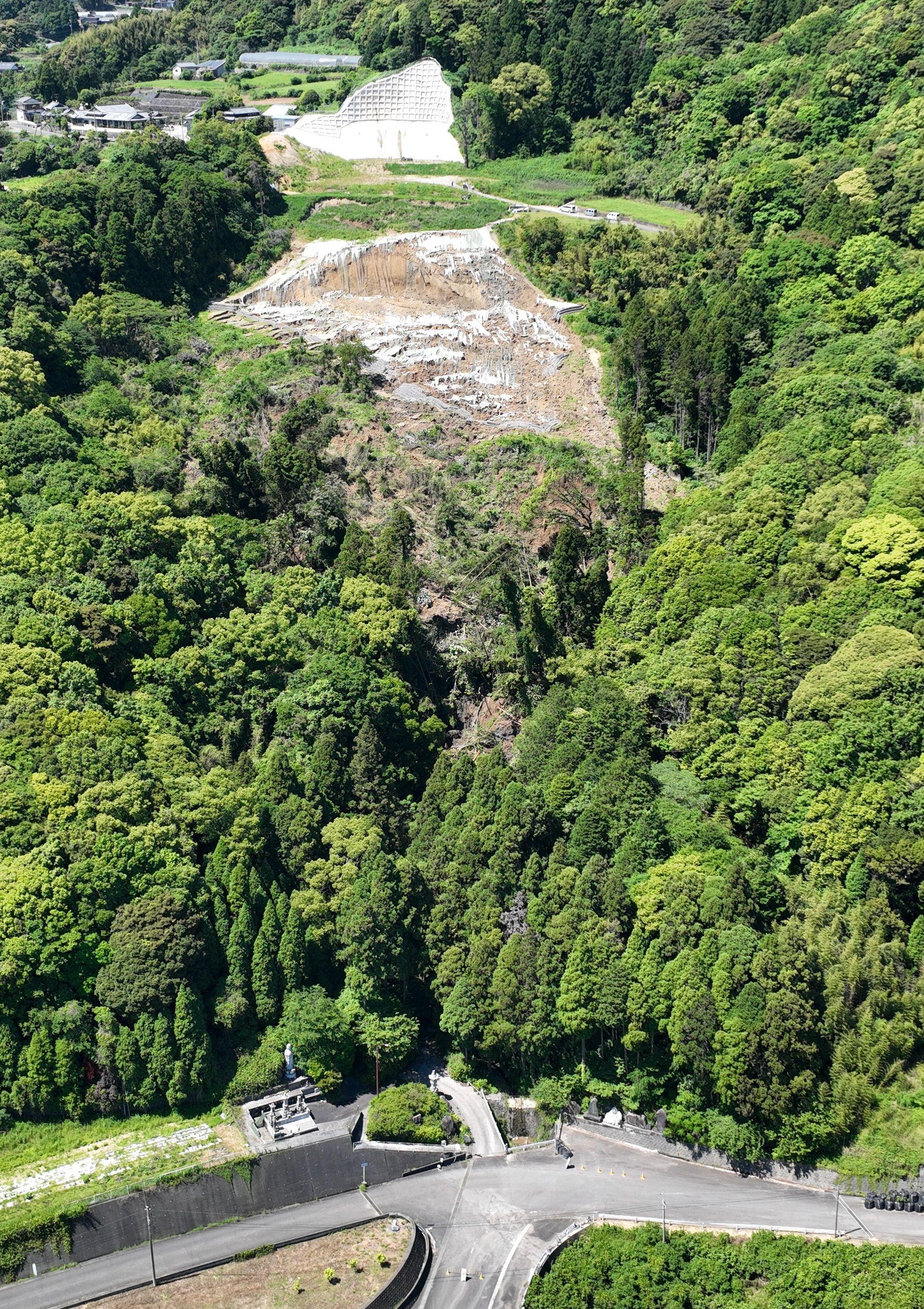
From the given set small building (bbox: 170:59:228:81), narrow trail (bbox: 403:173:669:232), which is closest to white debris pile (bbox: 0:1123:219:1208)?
narrow trail (bbox: 403:173:669:232)

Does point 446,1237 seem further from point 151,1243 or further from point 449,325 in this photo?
point 449,325

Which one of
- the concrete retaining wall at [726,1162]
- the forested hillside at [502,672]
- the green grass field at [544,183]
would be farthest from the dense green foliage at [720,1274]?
the green grass field at [544,183]

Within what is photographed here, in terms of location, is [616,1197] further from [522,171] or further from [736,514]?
[522,171]

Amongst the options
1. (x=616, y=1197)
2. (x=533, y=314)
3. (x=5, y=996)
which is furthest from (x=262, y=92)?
(x=616, y=1197)

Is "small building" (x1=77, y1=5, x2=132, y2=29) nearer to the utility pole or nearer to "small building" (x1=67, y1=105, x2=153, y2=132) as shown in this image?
"small building" (x1=67, y1=105, x2=153, y2=132)

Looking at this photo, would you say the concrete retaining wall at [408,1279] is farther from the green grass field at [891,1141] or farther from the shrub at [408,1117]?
the green grass field at [891,1141]
